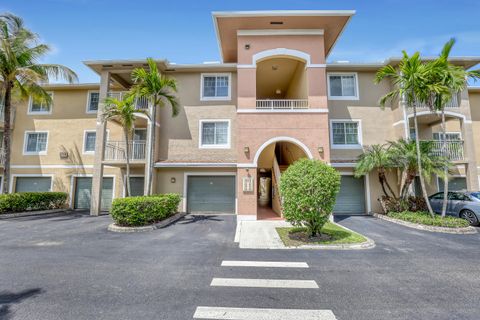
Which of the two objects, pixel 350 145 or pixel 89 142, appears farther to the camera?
pixel 89 142

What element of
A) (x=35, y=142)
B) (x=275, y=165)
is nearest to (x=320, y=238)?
(x=275, y=165)

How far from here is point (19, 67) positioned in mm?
13312

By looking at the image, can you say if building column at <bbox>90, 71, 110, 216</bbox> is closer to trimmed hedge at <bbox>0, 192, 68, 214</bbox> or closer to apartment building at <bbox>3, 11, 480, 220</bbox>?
apartment building at <bbox>3, 11, 480, 220</bbox>

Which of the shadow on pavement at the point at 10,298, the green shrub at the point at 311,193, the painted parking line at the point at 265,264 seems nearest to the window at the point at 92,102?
the shadow on pavement at the point at 10,298

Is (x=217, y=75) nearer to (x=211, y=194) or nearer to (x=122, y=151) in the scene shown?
(x=211, y=194)

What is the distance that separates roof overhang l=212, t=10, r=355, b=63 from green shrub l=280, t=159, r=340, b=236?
8956 millimetres

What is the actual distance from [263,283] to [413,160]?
36.6ft

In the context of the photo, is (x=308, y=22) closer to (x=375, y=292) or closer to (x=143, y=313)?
(x=375, y=292)

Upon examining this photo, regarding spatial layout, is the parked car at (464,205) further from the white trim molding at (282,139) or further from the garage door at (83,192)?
the garage door at (83,192)

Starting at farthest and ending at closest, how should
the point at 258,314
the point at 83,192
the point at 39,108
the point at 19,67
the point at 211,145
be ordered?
the point at 39,108
the point at 83,192
the point at 211,145
the point at 19,67
the point at 258,314

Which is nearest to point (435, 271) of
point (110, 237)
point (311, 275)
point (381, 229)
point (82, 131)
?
point (311, 275)

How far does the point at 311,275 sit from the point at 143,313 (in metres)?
3.53

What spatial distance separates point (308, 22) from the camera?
12562 mm

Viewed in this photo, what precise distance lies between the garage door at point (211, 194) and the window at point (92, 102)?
8929 millimetres
